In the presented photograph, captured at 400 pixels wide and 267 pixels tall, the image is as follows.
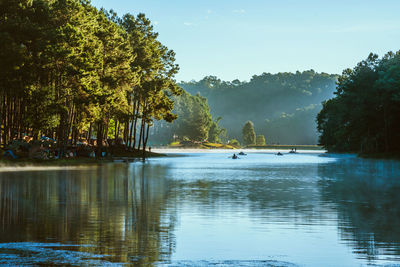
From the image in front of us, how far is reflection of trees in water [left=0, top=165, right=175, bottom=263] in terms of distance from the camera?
1006cm

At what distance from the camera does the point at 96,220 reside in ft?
45.3

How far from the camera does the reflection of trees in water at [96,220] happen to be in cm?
1006

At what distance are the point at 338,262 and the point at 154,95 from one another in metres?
74.0

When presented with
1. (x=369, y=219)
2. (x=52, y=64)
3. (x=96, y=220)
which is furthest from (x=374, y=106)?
(x=96, y=220)

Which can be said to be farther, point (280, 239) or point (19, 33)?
point (19, 33)

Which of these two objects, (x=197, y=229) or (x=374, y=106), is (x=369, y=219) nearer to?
(x=197, y=229)

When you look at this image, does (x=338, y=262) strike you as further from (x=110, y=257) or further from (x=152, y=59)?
(x=152, y=59)

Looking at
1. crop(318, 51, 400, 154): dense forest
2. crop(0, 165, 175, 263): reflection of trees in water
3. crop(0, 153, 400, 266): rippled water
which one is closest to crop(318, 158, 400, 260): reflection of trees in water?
crop(0, 153, 400, 266): rippled water

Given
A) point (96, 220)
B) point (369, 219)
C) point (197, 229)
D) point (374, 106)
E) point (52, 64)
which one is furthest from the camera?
point (374, 106)

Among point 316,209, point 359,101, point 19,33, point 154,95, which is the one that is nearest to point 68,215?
point 316,209

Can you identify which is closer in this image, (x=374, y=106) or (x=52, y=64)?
(x=52, y=64)

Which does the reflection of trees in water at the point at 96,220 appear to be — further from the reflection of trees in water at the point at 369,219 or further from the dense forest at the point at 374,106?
the dense forest at the point at 374,106

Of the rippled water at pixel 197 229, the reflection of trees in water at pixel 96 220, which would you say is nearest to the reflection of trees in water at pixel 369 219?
the rippled water at pixel 197 229

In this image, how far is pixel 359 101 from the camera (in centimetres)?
8175
